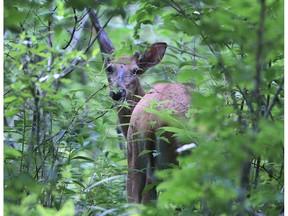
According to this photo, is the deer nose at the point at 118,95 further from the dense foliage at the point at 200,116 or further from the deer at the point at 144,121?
the dense foliage at the point at 200,116

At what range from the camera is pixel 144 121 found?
573 centimetres

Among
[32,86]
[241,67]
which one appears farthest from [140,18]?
[241,67]

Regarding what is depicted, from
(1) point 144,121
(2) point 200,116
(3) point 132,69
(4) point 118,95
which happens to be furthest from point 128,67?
(2) point 200,116

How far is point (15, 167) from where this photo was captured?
158 inches

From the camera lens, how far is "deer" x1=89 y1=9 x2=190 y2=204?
5492mm

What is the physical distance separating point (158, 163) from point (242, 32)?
2.87m

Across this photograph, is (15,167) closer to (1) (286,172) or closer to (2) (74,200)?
(2) (74,200)

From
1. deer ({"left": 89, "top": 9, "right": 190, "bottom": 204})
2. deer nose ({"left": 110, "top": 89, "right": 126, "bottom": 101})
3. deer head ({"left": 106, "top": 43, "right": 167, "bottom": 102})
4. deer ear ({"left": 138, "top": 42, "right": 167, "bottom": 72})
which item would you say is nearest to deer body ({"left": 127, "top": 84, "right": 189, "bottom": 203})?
deer ({"left": 89, "top": 9, "right": 190, "bottom": 204})

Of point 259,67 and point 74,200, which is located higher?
point 259,67

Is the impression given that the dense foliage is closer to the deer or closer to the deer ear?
the deer

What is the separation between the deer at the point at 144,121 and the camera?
5492mm

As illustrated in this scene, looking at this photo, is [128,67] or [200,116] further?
[128,67]

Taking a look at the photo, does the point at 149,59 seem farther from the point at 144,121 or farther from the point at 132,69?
the point at 144,121

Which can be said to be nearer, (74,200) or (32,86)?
(32,86)
